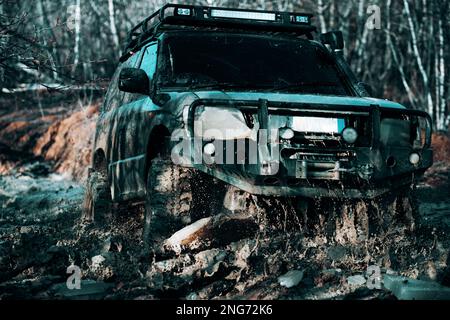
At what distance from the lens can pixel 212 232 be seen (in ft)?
19.7

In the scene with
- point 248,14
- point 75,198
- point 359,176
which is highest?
point 248,14

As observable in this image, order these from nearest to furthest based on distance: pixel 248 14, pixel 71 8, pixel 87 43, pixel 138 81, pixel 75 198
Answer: pixel 138 81 → pixel 248 14 → pixel 75 198 → pixel 71 8 → pixel 87 43

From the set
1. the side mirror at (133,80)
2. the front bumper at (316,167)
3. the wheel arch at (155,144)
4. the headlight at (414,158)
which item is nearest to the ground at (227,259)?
the front bumper at (316,167)

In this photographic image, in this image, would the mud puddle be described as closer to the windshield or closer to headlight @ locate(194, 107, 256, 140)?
headlight @ locate(194, 107, 256, 140)

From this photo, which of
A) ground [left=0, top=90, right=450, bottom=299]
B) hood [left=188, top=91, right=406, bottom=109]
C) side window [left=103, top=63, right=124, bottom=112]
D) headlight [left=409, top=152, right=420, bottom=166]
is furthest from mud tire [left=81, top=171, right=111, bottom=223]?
headlight [left=409, top=152, right=420, bottom=166]

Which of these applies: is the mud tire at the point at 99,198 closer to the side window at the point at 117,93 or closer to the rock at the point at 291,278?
the side window at the point at 117,93

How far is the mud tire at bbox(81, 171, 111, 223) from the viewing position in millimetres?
8398

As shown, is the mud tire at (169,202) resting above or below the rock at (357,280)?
above

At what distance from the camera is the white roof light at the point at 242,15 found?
7.49 m

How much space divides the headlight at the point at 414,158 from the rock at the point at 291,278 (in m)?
1.57

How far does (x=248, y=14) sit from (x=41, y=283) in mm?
3385

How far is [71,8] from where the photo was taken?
72.4 ft
